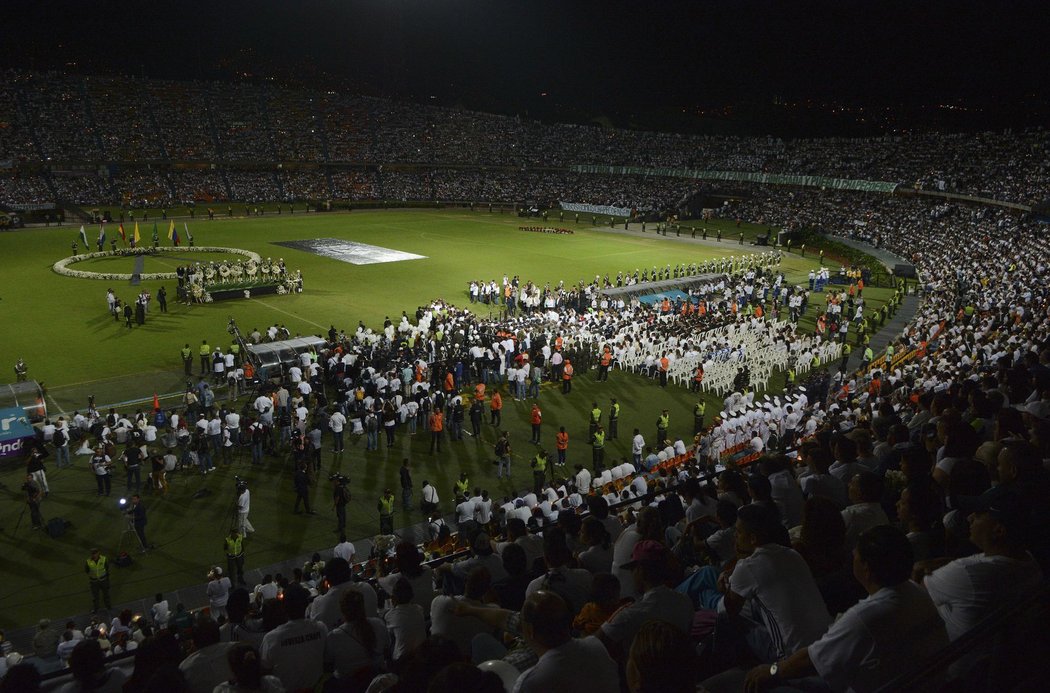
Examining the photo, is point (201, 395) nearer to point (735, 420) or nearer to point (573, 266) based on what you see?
point (735, 420)

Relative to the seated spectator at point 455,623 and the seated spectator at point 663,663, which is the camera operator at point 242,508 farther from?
the seated spectator at point 663,663

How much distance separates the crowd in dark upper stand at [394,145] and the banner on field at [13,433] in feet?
186

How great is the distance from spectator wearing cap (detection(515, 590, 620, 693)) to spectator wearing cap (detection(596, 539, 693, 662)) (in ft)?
2.48

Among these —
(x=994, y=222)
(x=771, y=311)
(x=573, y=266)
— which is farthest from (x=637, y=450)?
(x=994, y=222)

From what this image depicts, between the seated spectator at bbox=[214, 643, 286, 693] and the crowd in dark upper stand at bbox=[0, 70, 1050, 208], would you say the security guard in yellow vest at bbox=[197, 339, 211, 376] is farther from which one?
the crowd in dark upper stand at bbox=[0, 70, 1050, 208]

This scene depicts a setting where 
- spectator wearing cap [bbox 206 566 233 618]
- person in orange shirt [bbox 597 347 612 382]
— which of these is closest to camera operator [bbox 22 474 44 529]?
spectator wearing cap [bbox 206 566 233 618]

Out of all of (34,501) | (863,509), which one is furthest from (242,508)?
(863,509)

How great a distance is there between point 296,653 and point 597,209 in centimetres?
7512

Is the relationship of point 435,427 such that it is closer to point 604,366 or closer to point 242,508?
point 242,508

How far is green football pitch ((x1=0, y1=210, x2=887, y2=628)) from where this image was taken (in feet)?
43.7

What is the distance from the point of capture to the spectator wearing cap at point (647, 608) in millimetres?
4289

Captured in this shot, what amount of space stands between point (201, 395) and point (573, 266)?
2982 centimetres

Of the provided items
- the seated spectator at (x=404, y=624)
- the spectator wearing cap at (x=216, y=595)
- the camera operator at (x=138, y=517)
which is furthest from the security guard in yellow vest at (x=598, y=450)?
the seated spectator at (x=404, y=624)

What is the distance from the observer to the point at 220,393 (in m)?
22.1
